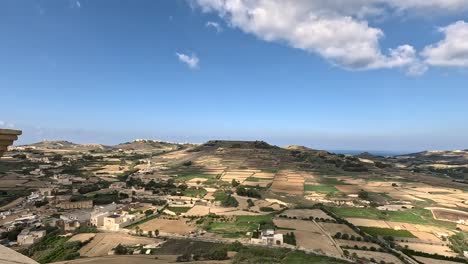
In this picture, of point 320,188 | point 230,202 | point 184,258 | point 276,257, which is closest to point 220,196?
point 230,202

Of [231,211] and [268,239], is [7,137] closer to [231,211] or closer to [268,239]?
[268,239]

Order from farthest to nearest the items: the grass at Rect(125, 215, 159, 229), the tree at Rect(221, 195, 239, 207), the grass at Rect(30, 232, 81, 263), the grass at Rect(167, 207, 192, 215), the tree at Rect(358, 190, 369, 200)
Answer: the tree at Rect(358, 190, 369, 200) < the tree at Rect(221, 195, 239, 207) < the grass at Rect(167, 207, 192, 215) < the grass at Rect(125, 215, 159, 229) < the grass at Rect(30, 232, 81, 263)

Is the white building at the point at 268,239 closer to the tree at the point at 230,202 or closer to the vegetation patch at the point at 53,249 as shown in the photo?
the vegetation patch at the point at 53,249

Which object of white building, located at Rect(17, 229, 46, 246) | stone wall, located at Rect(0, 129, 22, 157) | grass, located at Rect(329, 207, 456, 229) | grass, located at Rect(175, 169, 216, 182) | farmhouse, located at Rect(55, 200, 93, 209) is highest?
stone wall, located at Rect(0, 129, 22, 157)

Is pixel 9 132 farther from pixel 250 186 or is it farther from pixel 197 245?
pixel 250 186

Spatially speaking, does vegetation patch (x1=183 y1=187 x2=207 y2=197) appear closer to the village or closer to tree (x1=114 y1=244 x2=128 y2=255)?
the village

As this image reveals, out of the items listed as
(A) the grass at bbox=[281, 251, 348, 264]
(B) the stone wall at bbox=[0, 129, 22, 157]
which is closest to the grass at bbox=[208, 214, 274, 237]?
(A) the grass at bbox=[281, 251, 348, 264]

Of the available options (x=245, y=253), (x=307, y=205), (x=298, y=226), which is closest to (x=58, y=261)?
(x=245, y=253)
